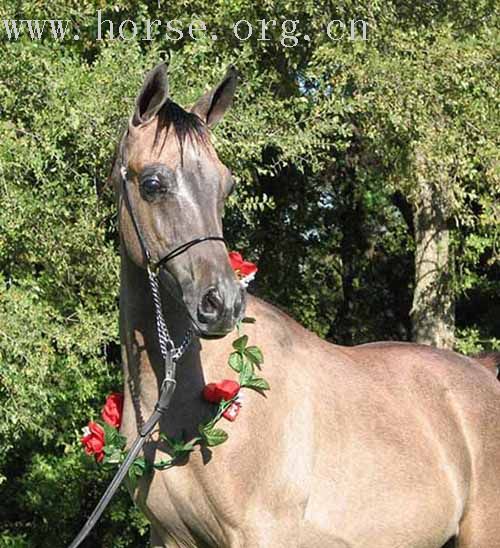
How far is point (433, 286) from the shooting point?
34.7ft

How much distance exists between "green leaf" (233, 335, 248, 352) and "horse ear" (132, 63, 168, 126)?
86cm

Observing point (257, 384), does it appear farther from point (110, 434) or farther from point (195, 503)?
point (110, 434)

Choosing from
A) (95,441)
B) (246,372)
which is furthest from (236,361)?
(95,441)

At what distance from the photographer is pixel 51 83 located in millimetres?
6688

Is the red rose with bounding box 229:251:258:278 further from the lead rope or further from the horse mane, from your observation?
the horse mane

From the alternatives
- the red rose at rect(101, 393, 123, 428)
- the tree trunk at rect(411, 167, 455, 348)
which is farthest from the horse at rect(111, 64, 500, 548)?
the tree trunk at rect(411, 167, 455, 348)

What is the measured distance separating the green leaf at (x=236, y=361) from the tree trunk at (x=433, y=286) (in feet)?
23.1

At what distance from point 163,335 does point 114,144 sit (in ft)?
10.6

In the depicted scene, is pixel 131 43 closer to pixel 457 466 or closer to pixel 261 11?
pixel 261 11

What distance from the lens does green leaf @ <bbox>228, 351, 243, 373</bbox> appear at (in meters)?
3.62

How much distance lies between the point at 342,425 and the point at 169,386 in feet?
2.66

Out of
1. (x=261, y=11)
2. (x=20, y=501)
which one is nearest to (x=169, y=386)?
(x=261, y=11)

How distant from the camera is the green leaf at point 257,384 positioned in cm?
360

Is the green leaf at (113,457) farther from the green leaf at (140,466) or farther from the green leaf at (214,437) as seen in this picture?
the green leaf at (214,437)
